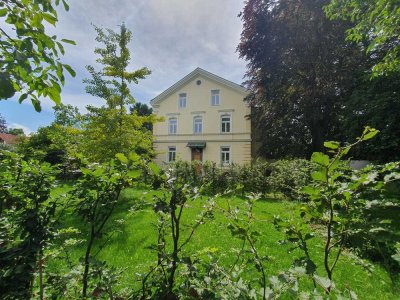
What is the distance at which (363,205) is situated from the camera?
1084 millimetres

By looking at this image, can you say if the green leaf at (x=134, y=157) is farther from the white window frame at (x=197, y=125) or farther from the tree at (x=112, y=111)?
the white window frame at (x=197, y=125)

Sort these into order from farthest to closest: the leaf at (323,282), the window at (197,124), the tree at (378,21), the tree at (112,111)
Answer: the window at (197,124)
the tree at (112,111)
the tree at (378,21)
the leaf at (323,282)

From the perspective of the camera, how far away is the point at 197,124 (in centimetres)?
2458

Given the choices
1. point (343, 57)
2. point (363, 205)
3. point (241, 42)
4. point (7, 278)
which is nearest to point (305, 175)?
point (363, 205)

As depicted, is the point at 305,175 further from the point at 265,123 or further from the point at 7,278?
the point at 265,123

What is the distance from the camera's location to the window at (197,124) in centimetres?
2442

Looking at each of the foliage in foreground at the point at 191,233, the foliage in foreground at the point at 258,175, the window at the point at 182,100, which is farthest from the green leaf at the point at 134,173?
the window at the point at 182,100

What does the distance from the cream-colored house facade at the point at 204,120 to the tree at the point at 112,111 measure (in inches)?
500

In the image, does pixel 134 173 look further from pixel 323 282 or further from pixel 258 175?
pixel 258 175

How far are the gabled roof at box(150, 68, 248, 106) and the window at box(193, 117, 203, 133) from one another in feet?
12.3

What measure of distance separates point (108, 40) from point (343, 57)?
14.5 metres

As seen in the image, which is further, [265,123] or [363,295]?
[265,123]

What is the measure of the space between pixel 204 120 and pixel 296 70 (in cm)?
971

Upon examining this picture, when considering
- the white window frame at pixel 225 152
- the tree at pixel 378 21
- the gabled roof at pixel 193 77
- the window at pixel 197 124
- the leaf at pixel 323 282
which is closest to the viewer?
the leaf at pixel 323 282
